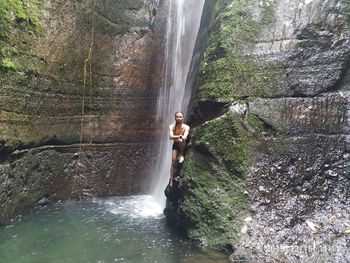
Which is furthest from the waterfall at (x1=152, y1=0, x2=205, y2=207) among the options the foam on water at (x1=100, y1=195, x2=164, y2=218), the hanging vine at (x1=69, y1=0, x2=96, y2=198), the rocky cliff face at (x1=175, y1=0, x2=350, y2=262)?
the rocky cliff face at (x1=175, y1=0, x2=350, y2=262)

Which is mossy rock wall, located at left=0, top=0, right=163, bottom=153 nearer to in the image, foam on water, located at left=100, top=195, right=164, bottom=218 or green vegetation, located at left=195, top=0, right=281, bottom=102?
foam on water, located at left=100, top=195, right=164, bottom=218

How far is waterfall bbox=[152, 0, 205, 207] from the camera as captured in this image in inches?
382

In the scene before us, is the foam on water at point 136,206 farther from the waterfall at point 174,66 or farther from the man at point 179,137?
the man at point 179,137

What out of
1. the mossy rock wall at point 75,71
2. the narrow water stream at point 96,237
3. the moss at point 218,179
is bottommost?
the narrow water stream at point 96,237

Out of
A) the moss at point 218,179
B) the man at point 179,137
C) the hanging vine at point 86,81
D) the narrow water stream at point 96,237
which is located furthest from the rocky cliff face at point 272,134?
the hanging vine at point 86,81

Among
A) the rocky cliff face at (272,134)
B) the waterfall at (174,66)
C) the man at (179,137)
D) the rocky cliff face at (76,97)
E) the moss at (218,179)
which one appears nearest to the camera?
the rocky cliff face at (272,134)

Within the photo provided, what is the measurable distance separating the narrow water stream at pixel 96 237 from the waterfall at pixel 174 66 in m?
1.36

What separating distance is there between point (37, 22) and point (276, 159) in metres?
5.60

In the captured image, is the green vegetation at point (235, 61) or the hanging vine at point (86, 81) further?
the hanging vine at point (86, 81)

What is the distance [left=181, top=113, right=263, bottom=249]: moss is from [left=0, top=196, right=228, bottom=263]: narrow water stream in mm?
390

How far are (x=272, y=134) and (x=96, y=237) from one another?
3.52 metres

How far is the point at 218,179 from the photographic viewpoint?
6402mm

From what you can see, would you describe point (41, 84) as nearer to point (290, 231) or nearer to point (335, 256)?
point (290, 231)

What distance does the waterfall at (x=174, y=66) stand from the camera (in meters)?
9.71
